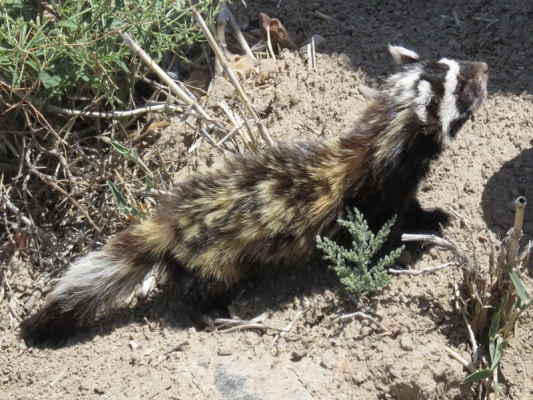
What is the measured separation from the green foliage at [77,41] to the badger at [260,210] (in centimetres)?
106

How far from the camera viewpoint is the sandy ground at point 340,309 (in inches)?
199

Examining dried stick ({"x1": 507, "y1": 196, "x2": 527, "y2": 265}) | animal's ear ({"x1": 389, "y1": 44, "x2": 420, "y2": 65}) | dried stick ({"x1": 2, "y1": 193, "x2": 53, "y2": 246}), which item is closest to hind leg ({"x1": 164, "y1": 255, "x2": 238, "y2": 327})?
dried stick ({"x1": 2, "y1": 193, "x2": 53, "y2": 246})

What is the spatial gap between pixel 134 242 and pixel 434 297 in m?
1.96

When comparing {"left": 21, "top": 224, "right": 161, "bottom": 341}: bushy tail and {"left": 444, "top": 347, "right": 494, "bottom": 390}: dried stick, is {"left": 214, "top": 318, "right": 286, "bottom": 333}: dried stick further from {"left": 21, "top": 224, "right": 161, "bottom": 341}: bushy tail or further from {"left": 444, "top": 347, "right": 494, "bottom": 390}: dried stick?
{"left": 444, "top": 347, "right": 494, "bottom": 390}: dried stick

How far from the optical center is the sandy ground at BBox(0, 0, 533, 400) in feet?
16.5

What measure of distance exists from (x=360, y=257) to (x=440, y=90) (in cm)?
134

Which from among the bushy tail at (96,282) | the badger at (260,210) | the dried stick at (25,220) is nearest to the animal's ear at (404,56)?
the badger at (260,210)

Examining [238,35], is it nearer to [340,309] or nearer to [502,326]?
[340,309]

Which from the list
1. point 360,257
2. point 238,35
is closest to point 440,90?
point 360,257

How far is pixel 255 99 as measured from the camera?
662cm

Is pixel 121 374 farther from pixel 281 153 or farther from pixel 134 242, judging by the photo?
pixel 281 153

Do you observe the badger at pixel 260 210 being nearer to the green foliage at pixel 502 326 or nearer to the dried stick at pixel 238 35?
the green foliage at pixel 502 326

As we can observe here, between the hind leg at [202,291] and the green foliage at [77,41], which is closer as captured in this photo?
the hind leg at [202,291]

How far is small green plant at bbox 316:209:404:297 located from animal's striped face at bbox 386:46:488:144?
0.79 metres
